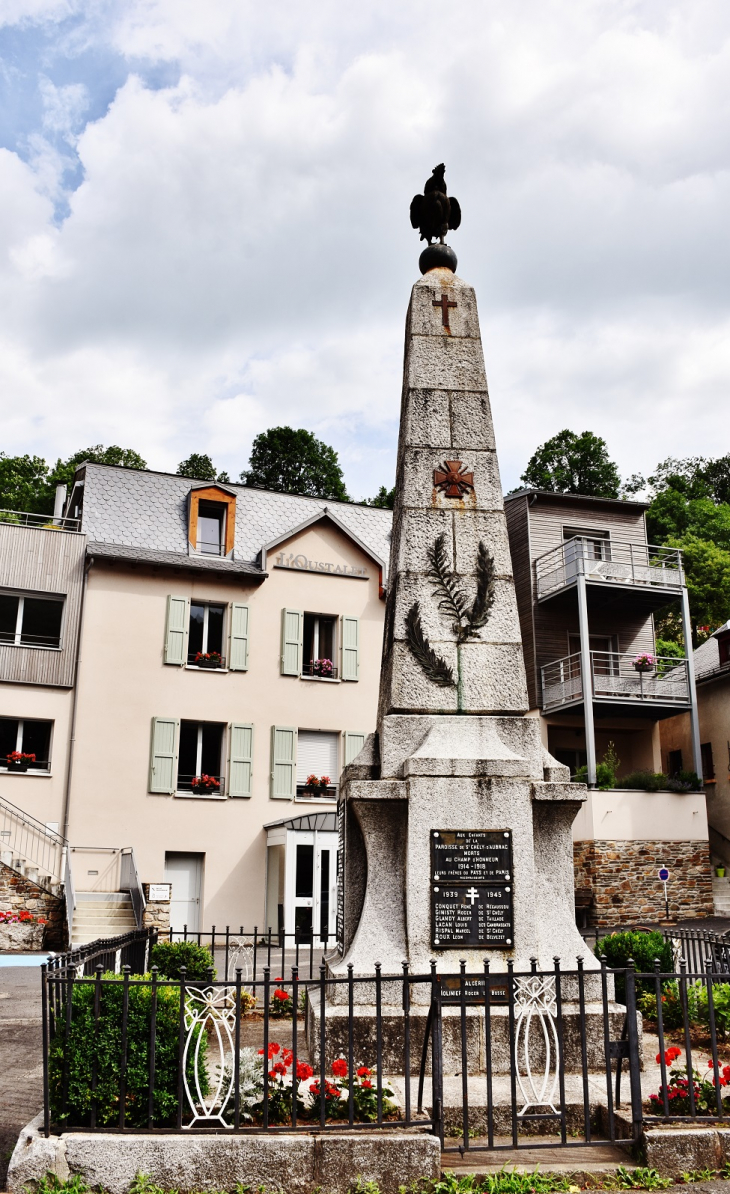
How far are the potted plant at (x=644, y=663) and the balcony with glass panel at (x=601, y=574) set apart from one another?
1876 mm

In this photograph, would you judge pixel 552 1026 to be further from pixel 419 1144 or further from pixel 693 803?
pixel 693 803

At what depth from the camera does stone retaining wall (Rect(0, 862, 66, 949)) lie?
19.0 m

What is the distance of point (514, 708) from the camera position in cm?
765

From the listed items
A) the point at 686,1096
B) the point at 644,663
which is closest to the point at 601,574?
the point at 644,663

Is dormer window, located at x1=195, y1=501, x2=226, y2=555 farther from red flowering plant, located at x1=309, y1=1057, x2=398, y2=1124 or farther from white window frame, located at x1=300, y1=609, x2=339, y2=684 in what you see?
red flowering plant, located at x1=309, y1=1057, x2=398, y2=1124

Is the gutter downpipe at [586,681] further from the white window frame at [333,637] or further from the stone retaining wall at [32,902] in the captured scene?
the stone retaining wall at [32,902]

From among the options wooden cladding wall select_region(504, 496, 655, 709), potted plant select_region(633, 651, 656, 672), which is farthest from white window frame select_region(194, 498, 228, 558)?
potted plant select_region(633, 651, 656, 672)

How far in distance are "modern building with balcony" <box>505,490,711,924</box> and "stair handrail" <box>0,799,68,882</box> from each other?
11611mm

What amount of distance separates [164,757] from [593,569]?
1221 cm

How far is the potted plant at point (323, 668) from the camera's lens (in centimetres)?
2417

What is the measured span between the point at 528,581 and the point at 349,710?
23.7 feet

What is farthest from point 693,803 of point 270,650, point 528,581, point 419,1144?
point 419,1144

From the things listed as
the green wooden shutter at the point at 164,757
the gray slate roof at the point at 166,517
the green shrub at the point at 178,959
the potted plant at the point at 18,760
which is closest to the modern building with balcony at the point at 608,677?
the gray slate roof at the point at 166,517

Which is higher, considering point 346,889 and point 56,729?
point 56,729
